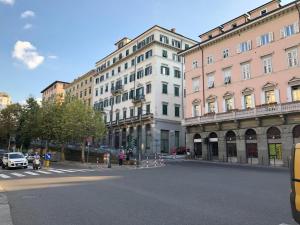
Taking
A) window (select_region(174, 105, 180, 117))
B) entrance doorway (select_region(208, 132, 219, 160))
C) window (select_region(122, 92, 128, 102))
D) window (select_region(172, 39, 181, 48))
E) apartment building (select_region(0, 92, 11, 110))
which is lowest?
entrance doorway (select_region(208, 132, 219, 160))

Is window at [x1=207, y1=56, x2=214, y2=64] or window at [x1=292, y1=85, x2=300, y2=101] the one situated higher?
window at [x1=207, y1=56, x2=214, y2=64]

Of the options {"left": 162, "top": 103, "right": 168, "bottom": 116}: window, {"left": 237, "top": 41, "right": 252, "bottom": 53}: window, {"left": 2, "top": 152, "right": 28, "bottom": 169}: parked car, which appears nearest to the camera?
{"left": 2, "top": 152, "right": 28, "bottom": 169}: parked car

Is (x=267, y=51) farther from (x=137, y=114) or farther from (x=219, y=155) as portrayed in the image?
(x=137, y=114)

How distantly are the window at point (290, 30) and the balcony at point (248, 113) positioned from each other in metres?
8.21

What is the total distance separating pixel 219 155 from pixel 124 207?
30458mm

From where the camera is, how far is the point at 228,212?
8328 mm

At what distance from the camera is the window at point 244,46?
3591 centimetres

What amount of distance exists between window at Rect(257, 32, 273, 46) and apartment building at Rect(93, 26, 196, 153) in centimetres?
2079

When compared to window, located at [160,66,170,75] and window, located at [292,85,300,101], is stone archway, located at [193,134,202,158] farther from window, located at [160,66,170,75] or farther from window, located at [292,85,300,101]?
window, located at [160,66,170,75]

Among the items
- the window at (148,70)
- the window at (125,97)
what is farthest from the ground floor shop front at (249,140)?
the window at (125,97)

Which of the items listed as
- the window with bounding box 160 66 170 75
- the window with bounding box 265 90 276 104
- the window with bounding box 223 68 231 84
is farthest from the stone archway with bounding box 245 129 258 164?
the window with bounding box 160 66 170 75

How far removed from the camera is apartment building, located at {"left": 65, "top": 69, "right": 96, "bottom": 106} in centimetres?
7524

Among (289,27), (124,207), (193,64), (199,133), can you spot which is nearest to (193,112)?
(199,133)

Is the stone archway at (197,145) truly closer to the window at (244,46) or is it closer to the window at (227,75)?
the window at (227,75)
